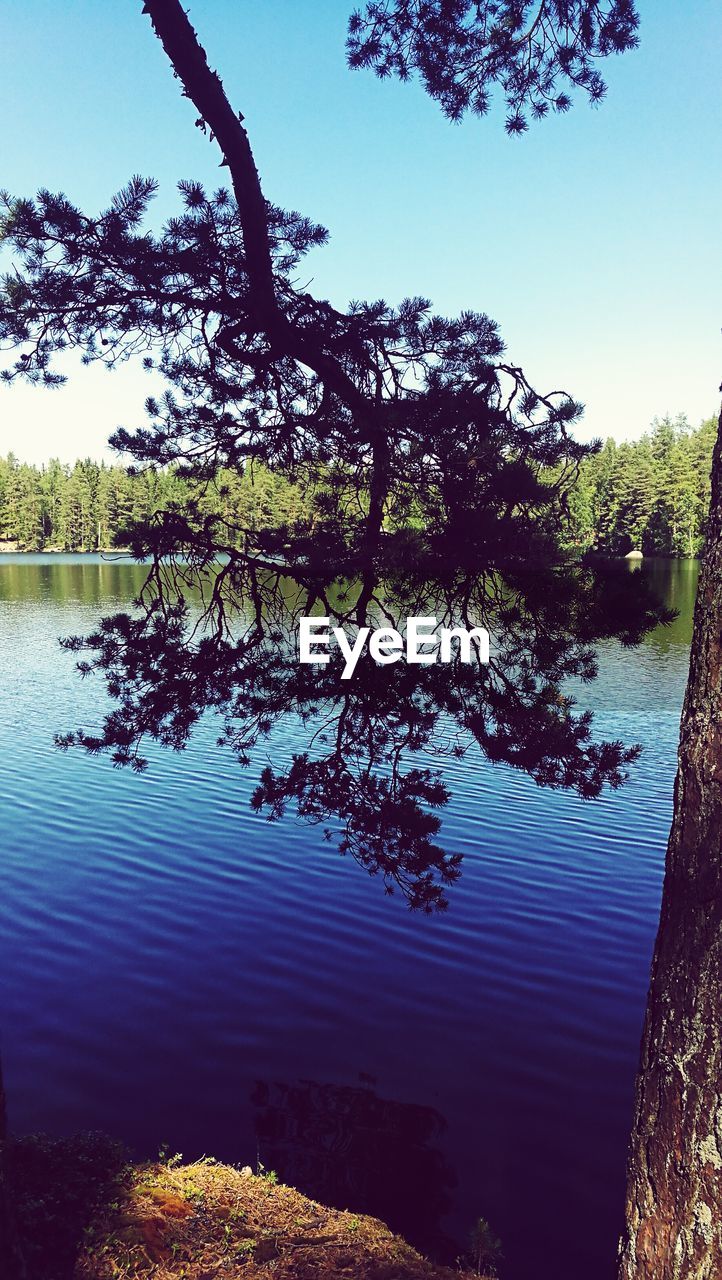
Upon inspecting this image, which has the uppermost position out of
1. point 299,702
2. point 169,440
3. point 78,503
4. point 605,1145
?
point 78,503

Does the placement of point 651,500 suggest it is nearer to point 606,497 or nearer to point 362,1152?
point 606,497

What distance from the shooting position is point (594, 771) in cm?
495

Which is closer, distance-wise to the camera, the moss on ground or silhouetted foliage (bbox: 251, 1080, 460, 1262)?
the moss on ground

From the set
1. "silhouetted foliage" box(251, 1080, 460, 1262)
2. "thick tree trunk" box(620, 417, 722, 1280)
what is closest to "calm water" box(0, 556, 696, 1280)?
"silhouetted foliage" box(251, 1080, 460, 1262)

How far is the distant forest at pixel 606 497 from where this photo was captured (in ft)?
190

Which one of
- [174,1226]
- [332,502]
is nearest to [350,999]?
[174,1226]

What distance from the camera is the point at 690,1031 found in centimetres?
209

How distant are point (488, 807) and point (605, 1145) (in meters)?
5.98

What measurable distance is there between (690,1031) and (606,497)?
6192 cm

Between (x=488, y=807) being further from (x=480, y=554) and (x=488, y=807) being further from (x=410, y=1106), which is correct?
(x=480, y=554)

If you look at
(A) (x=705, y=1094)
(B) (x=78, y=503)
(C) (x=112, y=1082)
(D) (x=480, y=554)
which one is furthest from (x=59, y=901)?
(B) (x=78, y=503)

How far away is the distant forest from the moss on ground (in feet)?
58.9

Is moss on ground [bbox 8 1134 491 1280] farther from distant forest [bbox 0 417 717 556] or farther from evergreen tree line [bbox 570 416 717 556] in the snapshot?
evergreen tree line [bbox 570 416 717 556]

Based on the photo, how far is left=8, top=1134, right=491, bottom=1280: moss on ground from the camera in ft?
10.7
